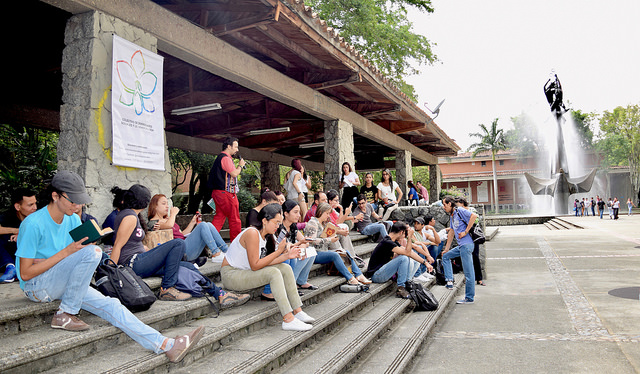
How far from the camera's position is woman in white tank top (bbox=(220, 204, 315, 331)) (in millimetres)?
3910

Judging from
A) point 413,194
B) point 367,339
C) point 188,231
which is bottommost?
point 367,339

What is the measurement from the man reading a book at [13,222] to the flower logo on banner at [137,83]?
1459mm

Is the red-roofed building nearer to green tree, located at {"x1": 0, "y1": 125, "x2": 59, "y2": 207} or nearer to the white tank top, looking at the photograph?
green tree, located at {"x1": 0, "y1": 125, "x2": 59, "y2": 207}

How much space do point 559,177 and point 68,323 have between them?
32.0 m

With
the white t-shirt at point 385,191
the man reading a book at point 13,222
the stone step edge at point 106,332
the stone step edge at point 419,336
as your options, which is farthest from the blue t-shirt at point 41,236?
the white t-shirt at point 385,191

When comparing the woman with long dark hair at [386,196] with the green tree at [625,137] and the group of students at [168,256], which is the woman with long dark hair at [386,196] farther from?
the green tree at [625,137]

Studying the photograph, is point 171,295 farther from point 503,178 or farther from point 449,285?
point 503,178

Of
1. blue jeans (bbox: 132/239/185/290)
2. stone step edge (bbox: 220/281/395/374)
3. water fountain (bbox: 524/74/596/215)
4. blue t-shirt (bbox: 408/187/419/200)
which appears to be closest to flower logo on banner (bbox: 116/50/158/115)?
blue jeans (bbox: 132/239/185/290)

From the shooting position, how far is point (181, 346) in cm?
286

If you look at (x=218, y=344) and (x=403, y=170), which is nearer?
(x=218, y=344)

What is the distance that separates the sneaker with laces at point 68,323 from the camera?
2787 millimetres

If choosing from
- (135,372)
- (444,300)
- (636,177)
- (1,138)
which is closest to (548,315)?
(444,300)

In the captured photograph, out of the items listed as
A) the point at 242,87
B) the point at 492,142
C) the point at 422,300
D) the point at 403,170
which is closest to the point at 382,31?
the point at 403,170

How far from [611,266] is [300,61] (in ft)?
25.2
